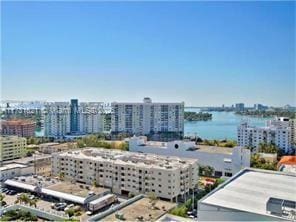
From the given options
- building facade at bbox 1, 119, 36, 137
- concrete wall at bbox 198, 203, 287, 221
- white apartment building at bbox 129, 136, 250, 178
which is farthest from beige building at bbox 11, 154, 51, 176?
building facade at bbox 1, 119, 36, 137

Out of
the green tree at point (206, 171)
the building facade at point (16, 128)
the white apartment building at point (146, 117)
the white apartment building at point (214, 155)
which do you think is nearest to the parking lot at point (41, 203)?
the green tree at point (206, 171)

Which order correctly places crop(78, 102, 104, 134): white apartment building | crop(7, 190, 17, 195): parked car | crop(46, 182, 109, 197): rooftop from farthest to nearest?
crop(78, 102, 104, 134): white apartment building
crop(7, 190, 17, 195): parked car
crop(46, 182, 109, 197): rooftop

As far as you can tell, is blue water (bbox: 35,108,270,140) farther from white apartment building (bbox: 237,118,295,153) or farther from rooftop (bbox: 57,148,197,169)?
rooftop (bbox: 57,148,197,169)

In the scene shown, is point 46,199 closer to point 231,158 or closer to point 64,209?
point 64,209

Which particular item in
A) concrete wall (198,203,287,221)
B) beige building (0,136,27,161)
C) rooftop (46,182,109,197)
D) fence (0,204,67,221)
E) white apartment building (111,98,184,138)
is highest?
white apartment building (111,98,184,138)

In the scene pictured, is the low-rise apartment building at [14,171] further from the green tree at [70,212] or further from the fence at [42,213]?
the green tree at [70,212]

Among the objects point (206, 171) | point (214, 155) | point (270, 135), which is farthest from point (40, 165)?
point (270, 135)
